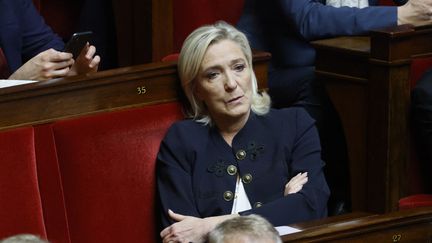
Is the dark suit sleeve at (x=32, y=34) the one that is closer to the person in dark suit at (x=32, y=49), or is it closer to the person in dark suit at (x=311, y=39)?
the person in dark suit at (x=32, y=49)

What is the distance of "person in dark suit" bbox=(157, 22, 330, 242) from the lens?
1315 mm

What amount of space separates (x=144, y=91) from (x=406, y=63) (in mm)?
380

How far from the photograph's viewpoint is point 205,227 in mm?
1269

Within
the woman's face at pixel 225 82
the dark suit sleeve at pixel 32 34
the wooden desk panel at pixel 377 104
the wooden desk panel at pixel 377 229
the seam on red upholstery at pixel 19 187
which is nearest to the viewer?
the wooden desk panel at pixel 377 229

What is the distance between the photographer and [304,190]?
1.33 meters

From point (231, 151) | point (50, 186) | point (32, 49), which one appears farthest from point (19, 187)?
point (32, 49)

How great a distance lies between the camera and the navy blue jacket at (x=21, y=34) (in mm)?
1514

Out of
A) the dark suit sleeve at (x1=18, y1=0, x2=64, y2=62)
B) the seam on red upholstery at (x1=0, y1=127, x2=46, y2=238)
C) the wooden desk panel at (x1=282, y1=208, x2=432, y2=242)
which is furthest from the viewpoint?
the dark suit sleeve at (x1=18, y1=0, x2=64, y2=62)

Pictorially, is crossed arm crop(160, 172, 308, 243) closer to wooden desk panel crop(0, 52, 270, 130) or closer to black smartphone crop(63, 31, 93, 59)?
wooden desk panel crop(0, 52, 270, 130)

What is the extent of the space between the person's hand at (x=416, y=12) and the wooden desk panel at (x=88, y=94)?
0.41m

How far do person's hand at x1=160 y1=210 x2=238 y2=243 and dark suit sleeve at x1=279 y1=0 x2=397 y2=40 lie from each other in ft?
1.50

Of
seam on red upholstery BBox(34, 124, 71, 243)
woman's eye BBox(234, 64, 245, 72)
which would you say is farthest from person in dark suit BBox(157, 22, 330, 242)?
seam on red upholstery BBox(34, 124, 71, 243)

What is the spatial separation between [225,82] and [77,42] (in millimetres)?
210

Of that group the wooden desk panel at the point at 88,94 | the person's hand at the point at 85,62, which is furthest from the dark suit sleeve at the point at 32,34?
the wooden desk panel at the point at 88,94
